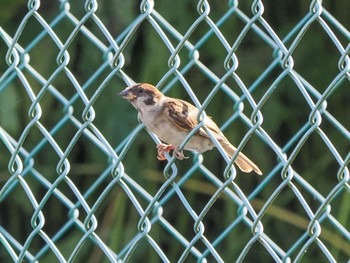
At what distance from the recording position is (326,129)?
4477 millimetres

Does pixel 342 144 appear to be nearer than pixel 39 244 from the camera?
Yes

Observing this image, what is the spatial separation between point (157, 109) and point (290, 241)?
1.58 metres

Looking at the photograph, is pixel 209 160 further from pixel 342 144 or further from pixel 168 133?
pixel 168 133

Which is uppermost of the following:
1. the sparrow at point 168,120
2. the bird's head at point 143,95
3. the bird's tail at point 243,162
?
the bird's head at point 143,95

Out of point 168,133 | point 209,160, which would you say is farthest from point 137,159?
point 168,133

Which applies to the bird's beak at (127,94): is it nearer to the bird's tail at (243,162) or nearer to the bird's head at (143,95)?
the bird's head at (143,95)

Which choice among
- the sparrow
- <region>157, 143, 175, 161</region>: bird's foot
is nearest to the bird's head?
the sparrow

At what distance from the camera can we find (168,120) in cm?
320

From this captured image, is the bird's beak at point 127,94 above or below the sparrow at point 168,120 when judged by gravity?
above

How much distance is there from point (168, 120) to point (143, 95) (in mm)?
144

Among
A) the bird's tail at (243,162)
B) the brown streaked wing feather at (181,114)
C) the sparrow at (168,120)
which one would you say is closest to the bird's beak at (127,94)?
the sparrow at (168,120)

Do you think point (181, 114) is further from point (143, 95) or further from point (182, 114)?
point (143, 95)

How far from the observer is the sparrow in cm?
309

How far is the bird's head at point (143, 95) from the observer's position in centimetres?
307
